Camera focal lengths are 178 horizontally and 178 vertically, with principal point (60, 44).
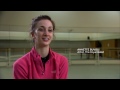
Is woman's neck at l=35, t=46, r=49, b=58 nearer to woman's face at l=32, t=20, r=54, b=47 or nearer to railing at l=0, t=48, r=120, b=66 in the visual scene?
woman's face at l=32, t=20, r=54, b=47

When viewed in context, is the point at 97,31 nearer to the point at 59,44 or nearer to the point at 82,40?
the point at 82,40

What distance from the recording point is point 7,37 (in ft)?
19.5

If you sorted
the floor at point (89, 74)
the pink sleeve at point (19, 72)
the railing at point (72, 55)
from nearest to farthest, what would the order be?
the pink sleeve at point (19, 72)
the floor at point (89, 74)
the railing at point (72, 55)

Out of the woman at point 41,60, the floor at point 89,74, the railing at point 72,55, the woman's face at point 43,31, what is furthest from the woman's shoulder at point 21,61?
the railing at point 72,55

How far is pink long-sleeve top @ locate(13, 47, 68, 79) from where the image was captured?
0.98 m

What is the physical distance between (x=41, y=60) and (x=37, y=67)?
0.15 feet

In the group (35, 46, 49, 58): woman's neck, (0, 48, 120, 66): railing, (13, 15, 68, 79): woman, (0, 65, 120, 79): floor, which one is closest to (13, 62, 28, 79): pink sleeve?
(13, 15, 68, 79): woman

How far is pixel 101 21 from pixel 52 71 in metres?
5.36

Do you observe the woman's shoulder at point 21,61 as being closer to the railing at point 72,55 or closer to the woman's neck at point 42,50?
the woman's neck at point 42,50

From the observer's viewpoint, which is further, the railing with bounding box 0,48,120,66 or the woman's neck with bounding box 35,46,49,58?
the railing with bounding box 0,48,120,66

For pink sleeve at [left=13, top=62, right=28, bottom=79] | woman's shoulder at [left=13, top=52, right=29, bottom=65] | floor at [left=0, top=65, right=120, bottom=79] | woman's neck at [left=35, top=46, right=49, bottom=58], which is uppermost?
woman's neck at [left=35, top=46, right=49, bottom=58]

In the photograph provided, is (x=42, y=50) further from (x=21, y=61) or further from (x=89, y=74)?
(x=89, y=74)

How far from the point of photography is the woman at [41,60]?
980 mm
